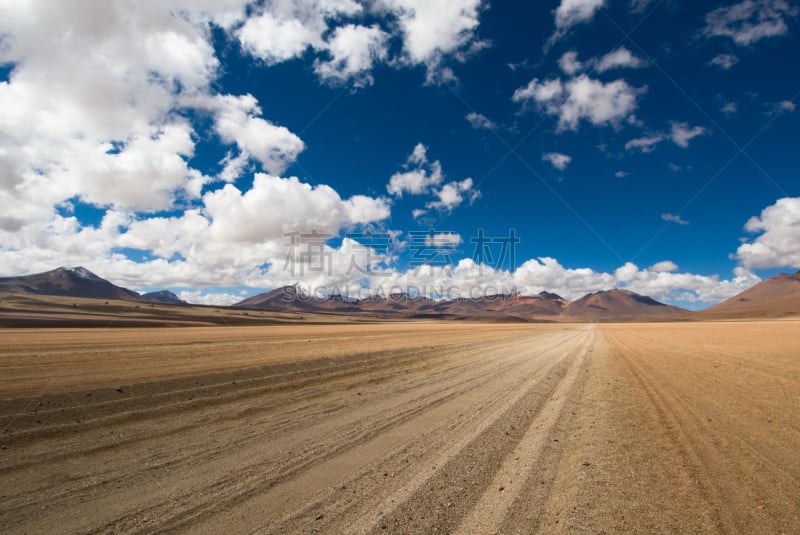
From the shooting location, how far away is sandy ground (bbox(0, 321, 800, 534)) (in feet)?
14.9

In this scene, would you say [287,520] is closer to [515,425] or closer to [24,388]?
[515,425]

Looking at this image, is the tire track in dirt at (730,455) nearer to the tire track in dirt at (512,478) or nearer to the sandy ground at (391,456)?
the sandy ground at (391,456)

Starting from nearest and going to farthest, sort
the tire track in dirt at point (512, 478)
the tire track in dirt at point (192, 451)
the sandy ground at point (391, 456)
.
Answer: the tire track in dirt at point (512, 478)
the sandy ground at point (391, 456)
the tire track in dirt at point (192, 451)

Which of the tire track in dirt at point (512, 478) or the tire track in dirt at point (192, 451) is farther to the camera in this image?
the tire track in dirt at point (192, 451)

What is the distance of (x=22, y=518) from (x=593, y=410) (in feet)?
34.6

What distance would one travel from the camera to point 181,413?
9070 mm

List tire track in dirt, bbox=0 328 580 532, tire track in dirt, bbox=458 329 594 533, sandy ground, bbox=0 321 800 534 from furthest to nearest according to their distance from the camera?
1. tire track in dirt, bbox=0 328 580 532
2. sandy ground, bbox=0 321 800 534
3. tire track in dirt, bbox=458 329 594 533

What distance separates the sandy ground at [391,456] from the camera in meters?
4.54

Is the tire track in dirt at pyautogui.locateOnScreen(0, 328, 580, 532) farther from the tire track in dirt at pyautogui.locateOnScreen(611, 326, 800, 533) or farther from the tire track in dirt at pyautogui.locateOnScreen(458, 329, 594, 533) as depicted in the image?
the tire track in dirt at pyautogui.locateOnScreen(611, 326, 800, 533)

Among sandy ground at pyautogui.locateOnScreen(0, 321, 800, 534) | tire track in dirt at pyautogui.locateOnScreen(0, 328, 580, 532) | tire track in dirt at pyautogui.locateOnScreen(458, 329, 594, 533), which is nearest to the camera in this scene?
tire track in dirt at pyautogui.locateOnScreen(458, 329, 594, 533)

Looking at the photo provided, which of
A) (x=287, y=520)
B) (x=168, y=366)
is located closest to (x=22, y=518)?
(x=287, y=520)

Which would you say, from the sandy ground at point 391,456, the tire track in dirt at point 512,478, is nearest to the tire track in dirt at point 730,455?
the sandy ground at point 391,456

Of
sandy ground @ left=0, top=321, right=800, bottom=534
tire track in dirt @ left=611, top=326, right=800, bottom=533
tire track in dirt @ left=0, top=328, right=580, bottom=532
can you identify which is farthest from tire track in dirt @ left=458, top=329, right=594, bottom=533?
tire track in dirt @ left=0, top=328, right=580, bottom=532

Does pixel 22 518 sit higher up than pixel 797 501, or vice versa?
pixel 797 501
